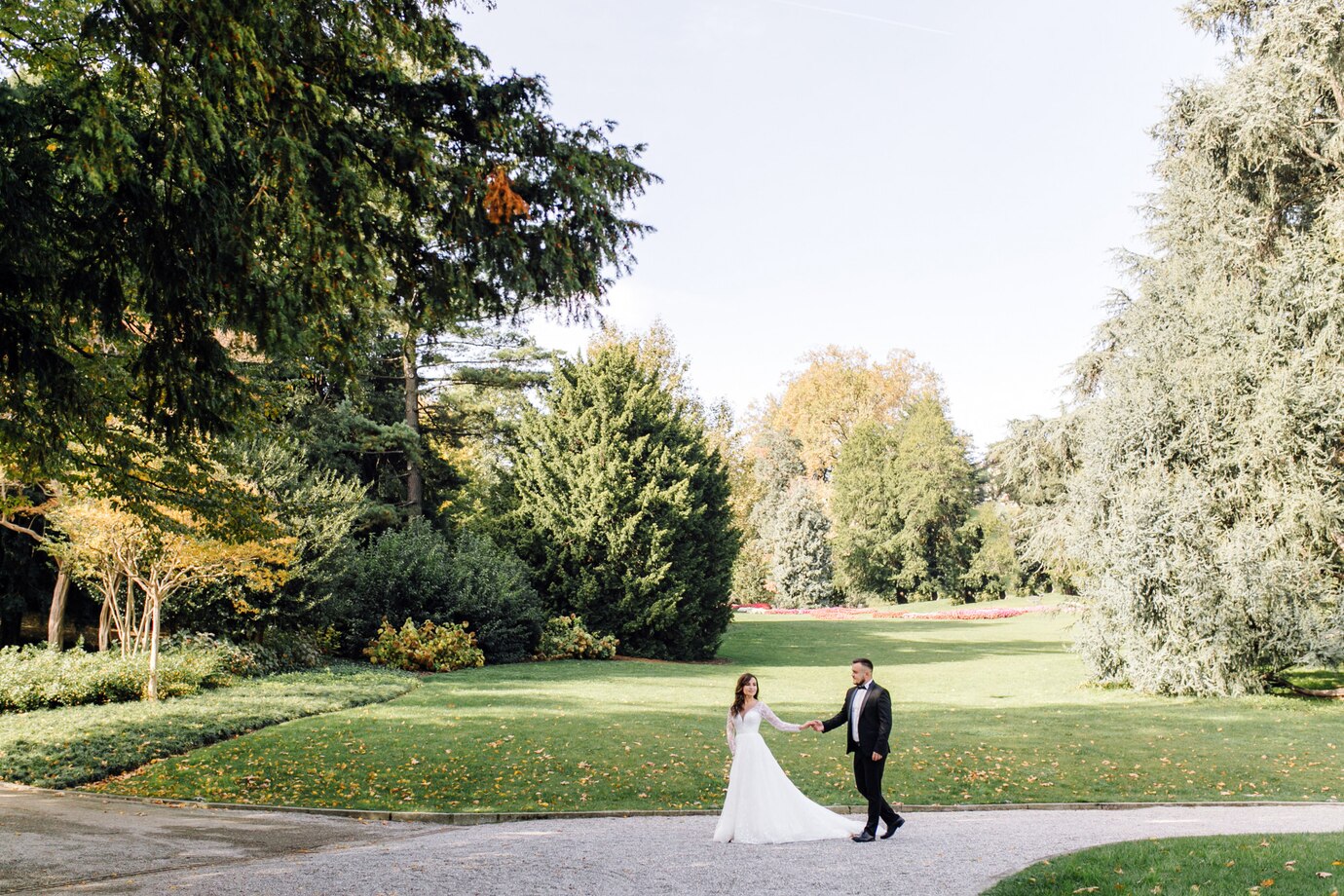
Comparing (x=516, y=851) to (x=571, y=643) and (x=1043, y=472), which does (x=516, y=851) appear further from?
(x=1043, y=472)

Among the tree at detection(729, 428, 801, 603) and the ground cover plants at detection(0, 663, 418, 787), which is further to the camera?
the tree at detection(729, 428, 801, 603)

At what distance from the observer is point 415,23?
7.96 meters

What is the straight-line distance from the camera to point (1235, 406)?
23281mm

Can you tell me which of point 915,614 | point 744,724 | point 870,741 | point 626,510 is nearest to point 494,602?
point 626,510

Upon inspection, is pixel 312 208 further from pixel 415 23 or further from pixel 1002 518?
pixel 1002 518

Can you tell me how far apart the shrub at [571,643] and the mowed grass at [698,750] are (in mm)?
4265

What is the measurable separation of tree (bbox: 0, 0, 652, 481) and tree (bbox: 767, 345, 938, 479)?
60.7m

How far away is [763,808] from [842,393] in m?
60.8

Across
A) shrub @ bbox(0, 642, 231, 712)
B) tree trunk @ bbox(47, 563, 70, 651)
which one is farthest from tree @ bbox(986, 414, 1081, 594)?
tree trunk @ bbox(47, 563, 70, 651)

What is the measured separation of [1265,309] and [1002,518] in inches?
1339

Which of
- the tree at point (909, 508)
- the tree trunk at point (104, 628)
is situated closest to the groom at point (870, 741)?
the tree trunk at point (104, 628)

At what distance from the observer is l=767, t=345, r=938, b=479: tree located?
6812 cm

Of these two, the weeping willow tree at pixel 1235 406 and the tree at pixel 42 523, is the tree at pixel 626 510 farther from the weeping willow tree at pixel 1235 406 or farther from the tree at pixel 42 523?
the tree at pixel 42 523

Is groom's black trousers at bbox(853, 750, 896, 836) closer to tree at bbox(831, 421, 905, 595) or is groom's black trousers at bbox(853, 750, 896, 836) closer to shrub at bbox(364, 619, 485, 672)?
shrub at bbox(364, 619, 485, 672)
